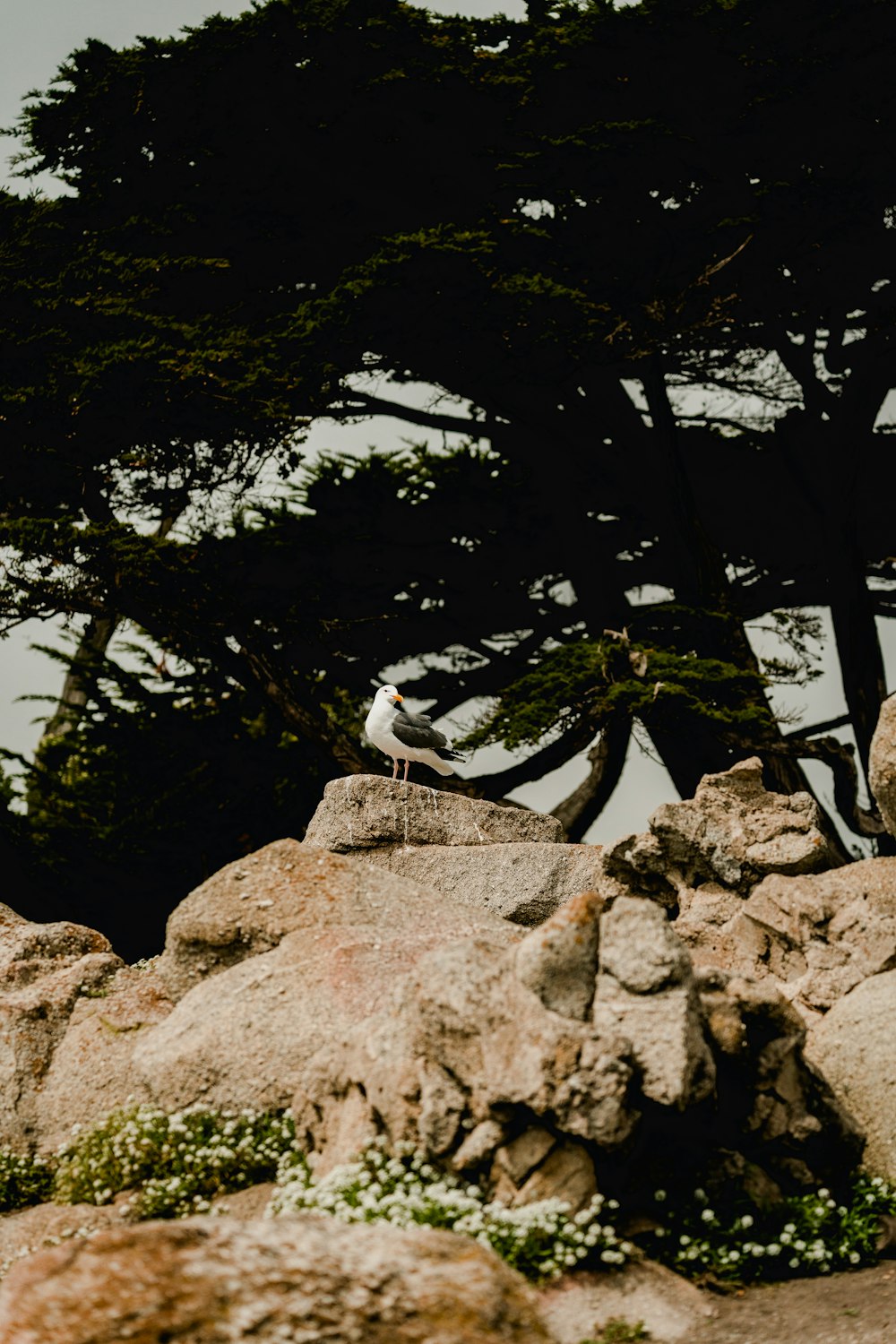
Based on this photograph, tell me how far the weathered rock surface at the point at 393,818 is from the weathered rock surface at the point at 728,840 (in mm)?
1114

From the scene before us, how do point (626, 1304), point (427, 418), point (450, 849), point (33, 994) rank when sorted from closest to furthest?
point (626, 1304), point (33, 994), point (450, 849), point (427, 418)

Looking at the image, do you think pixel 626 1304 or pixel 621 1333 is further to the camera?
pixel 626 1304

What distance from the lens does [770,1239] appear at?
6617mm

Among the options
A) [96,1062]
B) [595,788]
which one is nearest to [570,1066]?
[96,1062]

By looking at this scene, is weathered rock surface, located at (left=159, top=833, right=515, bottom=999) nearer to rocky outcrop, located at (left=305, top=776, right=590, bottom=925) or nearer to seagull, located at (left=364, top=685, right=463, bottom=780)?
rocky outcrop, located at (left=305, top=776, right=590, bottom=925)

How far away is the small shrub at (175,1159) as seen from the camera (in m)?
7.21

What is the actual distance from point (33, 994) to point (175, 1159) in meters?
2.32

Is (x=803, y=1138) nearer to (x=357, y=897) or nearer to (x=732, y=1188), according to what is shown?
(x=732, y=1188)

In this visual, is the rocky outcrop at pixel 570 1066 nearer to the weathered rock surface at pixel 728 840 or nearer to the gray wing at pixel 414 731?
the weathered rock surface at pixel 728 840

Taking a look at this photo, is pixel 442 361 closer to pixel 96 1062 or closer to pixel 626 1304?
pixel 96 1062

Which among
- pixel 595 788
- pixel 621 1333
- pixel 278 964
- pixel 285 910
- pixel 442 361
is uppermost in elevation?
pixel 442 361

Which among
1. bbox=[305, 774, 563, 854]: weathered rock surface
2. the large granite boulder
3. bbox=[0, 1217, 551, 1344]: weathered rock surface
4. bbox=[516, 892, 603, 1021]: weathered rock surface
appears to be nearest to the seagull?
bbox=[305, 774, 563, 854]: weathered rock surface

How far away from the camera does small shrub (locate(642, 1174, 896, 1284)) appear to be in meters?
6.32

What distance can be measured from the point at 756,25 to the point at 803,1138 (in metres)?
12.9
